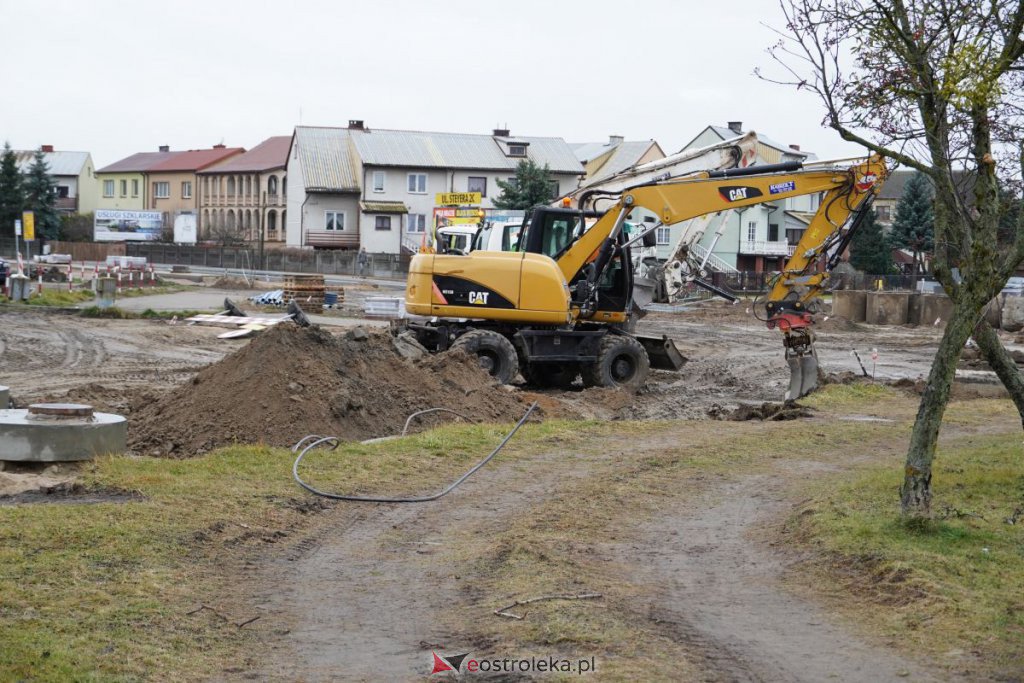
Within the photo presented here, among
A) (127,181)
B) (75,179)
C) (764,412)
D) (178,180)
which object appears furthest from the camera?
(75,179)

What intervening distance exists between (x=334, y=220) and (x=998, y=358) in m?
72.8

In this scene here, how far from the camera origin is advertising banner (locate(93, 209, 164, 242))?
87375 mm

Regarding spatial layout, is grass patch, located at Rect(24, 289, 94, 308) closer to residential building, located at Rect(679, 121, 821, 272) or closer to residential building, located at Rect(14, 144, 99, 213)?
residential building, located at Rect(679, 121, 821, 272)

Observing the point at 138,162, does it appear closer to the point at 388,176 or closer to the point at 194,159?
the point at 194,159

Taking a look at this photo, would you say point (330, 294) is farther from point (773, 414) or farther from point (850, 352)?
point (773, 414)

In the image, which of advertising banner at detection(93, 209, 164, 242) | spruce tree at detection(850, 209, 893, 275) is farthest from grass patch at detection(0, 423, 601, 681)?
advertising banner at detection(93, 209, 164, 242)

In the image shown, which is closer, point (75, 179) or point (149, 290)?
point (149, 290)

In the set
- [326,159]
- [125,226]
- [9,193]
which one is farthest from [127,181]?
[326,159]

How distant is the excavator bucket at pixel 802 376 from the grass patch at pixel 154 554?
9.31 m

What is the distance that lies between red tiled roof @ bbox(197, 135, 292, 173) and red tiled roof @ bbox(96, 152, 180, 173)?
8.74m

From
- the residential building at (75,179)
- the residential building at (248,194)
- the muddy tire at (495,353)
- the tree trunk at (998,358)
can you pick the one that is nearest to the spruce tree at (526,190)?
the residential building at (248,194)

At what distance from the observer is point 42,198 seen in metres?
83.0

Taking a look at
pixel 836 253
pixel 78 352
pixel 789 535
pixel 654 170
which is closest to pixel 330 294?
pixel 78 352

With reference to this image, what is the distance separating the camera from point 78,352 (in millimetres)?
25203
